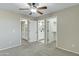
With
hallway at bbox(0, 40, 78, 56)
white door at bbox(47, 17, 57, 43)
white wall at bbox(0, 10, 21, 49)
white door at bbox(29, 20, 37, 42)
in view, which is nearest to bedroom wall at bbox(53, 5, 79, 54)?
hallway at bbox(0, 40, 78, 56)

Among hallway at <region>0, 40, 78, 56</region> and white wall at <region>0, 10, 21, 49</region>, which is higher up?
white wall at <region>0, 10, 21, 49</region>

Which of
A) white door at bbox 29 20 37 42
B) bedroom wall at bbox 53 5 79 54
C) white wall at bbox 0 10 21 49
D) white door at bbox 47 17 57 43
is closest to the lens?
bedroom wall at bbox 53 5 79 54

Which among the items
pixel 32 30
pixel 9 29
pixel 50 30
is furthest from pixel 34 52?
pixel 32 30

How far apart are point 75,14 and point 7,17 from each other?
3.21 m

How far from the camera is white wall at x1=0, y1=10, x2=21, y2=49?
4410 mm

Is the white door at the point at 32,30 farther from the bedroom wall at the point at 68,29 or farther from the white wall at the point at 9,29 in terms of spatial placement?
the bedroom wall at the point at 68,29

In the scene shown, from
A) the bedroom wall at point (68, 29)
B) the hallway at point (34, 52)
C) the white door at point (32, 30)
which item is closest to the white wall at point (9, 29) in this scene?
the hallway at point (34, 52)

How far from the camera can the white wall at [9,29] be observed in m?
4.41

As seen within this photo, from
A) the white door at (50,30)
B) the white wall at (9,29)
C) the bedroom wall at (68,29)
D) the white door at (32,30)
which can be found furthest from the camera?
the white door at (32,30)

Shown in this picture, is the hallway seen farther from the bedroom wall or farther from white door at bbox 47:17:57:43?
white door at bbox 47:17:57:43

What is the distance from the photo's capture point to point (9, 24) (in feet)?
15.4

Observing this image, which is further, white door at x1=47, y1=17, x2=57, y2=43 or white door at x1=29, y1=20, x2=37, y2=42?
white door at x1=29, y1=20, x2=37, y2=42

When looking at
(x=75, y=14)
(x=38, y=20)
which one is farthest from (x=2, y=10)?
(x=75, y=14)

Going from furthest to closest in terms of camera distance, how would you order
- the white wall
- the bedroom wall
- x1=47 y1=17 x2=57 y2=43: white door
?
x1=47 y1=17 x2=57 y2=43: white door → the white wall → the bedroom wall
